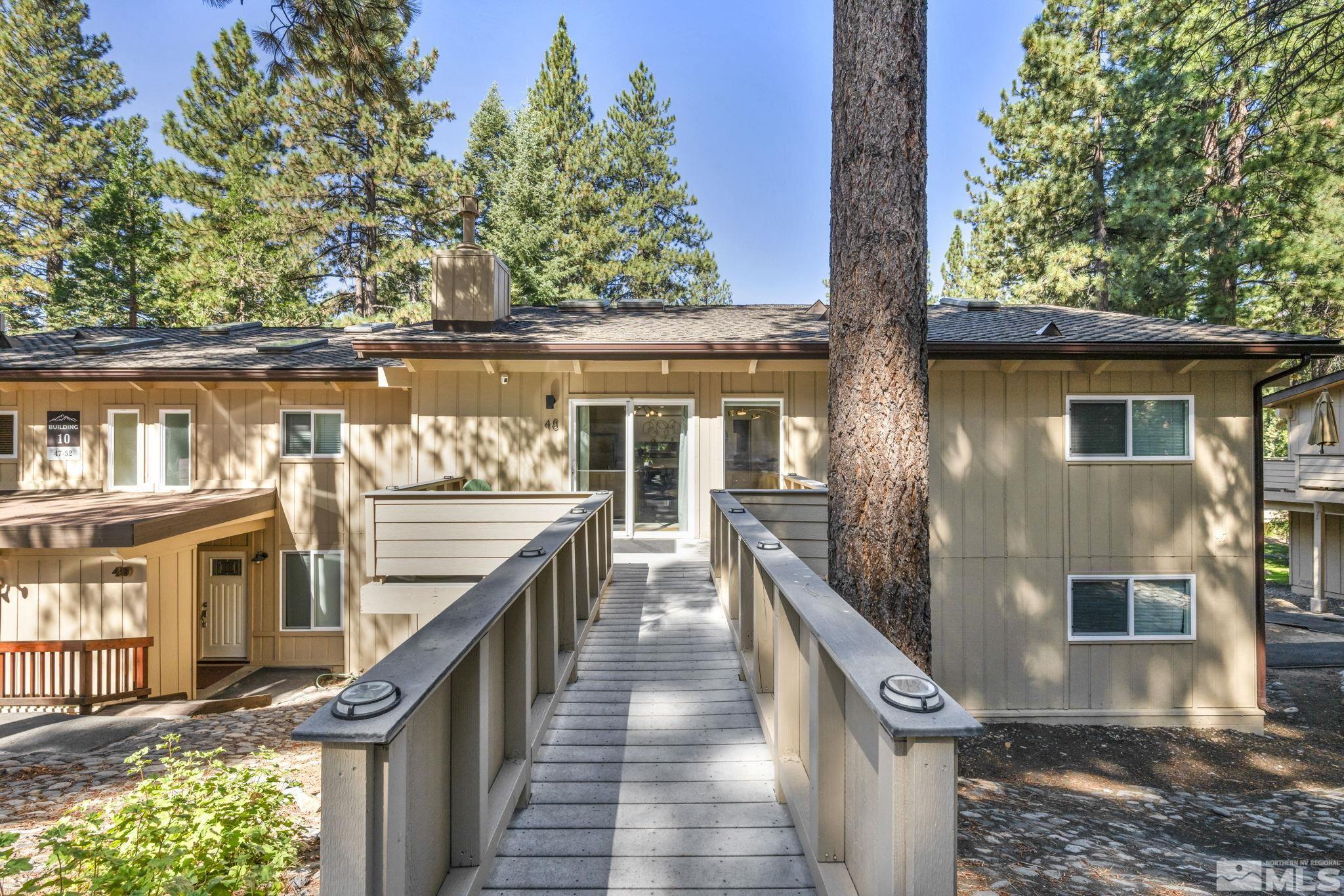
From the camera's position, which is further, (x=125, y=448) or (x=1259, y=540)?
(x=125, y=448)

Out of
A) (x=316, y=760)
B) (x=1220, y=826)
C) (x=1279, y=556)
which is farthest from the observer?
(x=1279, y=556)

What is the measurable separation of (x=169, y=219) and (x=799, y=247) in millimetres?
26389

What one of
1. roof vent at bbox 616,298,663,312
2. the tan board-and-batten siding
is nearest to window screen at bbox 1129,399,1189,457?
the tan board-and-batten siding

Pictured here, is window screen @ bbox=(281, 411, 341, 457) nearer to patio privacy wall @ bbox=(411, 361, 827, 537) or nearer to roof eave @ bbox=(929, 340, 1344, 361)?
patio privacy wall @ bbox=(411, 361, 827, 537)

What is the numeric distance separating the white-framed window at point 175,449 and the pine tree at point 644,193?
1440 centimetres

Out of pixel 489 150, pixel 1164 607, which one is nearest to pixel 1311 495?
pixel 1164 607

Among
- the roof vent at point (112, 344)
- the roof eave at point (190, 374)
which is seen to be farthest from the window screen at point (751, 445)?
the roof vent at point (112, 344)

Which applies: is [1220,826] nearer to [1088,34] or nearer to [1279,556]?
[1088,34]

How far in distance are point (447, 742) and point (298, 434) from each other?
9.75 meters

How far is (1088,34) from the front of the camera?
14.8 metres

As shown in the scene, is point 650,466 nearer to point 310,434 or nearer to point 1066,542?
point 1066,542

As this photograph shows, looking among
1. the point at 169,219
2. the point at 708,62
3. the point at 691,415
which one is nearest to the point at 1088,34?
the point at 708,62

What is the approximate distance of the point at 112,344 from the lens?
1034 centimetres

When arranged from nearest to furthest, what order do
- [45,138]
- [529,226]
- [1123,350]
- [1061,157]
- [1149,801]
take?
[1149,801] < [1123,350] < [1061,157] < [45,138] < [529,226]
